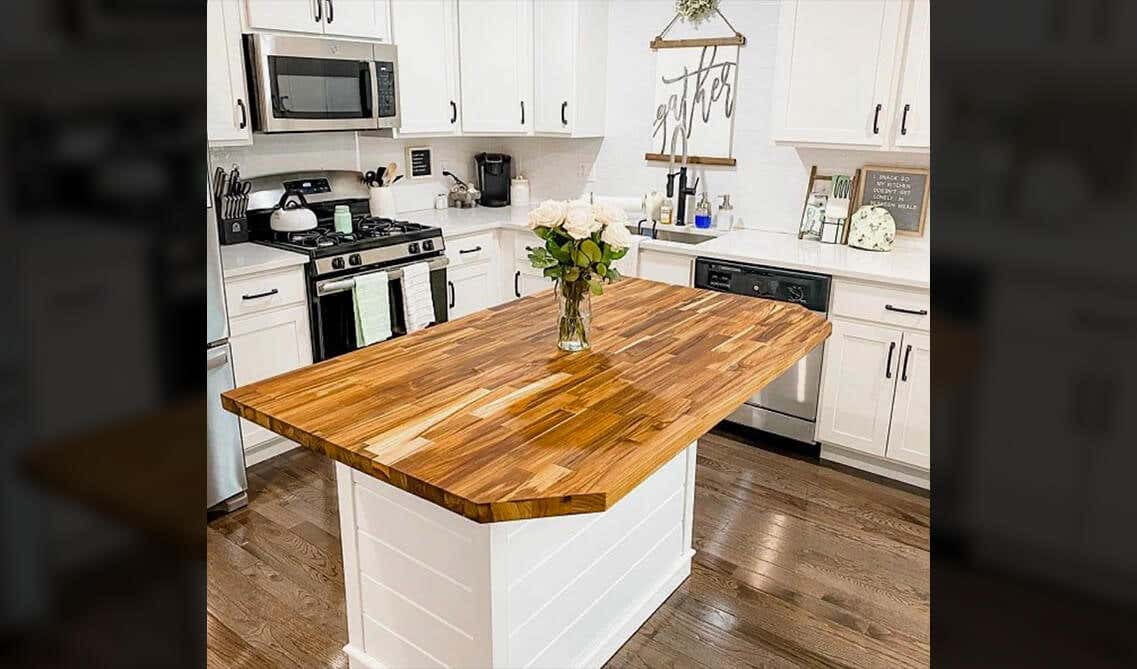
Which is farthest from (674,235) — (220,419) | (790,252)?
(220,419)

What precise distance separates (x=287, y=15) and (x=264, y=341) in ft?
4.67

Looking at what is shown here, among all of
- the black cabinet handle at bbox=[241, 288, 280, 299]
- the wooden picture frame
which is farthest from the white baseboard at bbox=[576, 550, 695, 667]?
the wooden picture frame

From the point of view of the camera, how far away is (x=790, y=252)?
3.51 m

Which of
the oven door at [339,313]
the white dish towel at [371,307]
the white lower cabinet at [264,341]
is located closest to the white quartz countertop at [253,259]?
the white lower cabinet at [264,341]

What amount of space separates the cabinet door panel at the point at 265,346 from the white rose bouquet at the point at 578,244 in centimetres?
152

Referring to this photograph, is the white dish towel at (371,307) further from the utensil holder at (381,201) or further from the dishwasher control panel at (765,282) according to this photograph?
the dishwasher control panel at (765,282)

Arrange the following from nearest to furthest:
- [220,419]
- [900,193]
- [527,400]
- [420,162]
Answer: [527,400] < [220,419] < [900,193] < [420,162]

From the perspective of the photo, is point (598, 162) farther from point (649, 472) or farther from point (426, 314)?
point (649, 472)

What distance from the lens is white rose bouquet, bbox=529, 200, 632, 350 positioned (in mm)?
2045

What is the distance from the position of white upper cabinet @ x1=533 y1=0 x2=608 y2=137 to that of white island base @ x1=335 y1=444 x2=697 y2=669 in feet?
8.96
